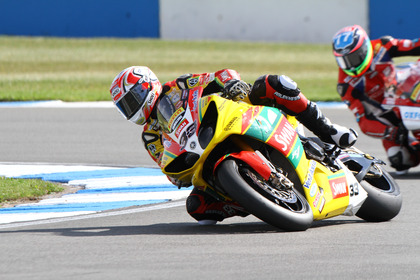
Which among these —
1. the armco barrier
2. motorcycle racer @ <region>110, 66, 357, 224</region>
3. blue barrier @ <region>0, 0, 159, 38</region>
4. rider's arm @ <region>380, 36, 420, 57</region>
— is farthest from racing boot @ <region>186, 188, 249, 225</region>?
blue barrier @ <region>0, 0, 159, 38</region>

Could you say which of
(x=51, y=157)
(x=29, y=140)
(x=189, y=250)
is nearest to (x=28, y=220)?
(x=189, y=250)

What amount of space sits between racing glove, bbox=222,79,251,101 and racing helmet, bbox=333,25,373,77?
148 inches

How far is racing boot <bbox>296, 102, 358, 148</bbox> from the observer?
661 cm

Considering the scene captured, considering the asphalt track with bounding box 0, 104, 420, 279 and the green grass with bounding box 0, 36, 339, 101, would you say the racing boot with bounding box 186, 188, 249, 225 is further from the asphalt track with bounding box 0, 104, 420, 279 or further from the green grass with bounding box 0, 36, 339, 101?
the green grass with bounding box 0, 36, 339, 101

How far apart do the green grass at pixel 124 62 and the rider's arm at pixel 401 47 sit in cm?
668

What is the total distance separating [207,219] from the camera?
6.80m

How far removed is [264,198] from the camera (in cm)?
591

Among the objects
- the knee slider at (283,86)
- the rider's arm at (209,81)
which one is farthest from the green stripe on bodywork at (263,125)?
the rider's arm at (209,81)

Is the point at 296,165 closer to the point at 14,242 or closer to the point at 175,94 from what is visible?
the point at 175,94

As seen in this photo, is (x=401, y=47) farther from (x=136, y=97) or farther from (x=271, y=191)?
(x=271, y=191)

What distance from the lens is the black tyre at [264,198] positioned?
5.84 meters

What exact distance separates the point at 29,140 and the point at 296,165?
6810mm

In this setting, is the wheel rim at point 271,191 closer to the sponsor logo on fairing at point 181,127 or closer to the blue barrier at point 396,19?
the sponsor logo on fairing at point 181,127

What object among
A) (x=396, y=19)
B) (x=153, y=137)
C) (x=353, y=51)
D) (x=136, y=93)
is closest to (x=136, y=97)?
(x=136, y=93)
